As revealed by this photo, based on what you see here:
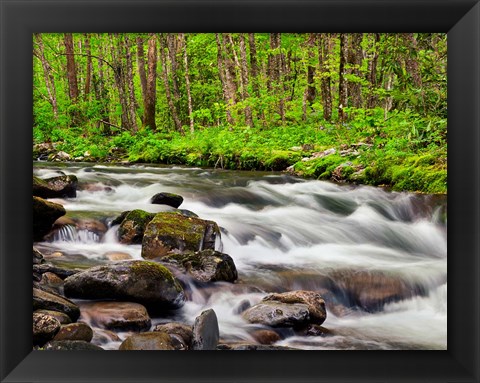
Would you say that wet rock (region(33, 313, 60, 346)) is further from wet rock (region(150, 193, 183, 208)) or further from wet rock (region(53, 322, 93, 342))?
wet rock (region(150, 193, 183, 208))

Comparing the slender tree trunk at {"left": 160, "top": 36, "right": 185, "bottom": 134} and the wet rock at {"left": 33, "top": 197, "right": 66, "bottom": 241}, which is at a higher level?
the slender tree trunk at {"left": 160, "top": 36, "right": 185, "bottom": 134}

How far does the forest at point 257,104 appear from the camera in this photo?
338 cm

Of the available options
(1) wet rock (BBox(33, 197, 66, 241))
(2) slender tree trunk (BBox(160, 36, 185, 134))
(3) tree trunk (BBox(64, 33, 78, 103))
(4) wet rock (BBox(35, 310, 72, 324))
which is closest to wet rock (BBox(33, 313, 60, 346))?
(4) wet rock (BBox(35, 310, 72, 324))

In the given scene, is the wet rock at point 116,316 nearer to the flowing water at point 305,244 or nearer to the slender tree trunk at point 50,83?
the flowing water at point 305,244

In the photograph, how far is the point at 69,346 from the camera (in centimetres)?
251

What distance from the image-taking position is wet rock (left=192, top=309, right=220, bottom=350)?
2723 millimetres

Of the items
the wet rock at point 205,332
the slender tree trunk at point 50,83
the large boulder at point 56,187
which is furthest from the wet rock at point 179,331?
the slender tree trunk at point 50,83

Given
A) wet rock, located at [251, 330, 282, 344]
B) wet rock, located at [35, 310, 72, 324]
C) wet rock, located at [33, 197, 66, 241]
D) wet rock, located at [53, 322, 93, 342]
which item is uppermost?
wet rock, located at [33, 197, 66, 241]

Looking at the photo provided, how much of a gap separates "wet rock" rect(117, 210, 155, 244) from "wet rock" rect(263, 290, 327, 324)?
921mm

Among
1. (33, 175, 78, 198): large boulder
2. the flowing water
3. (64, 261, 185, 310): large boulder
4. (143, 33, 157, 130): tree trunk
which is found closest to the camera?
(64, 261, 185, 310): large boulder

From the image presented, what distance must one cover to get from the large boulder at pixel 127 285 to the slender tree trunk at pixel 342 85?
6.16 ft
